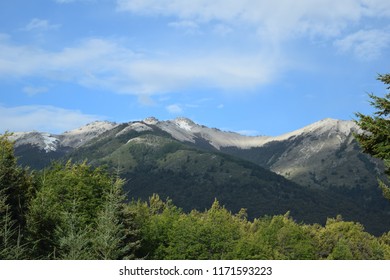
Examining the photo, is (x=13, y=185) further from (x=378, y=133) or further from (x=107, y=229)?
(x=378, y=133)

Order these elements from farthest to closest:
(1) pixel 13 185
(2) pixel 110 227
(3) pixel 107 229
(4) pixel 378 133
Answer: (1) pixel 13 185 < (2) pixel 110 227 < (3) pixel 107 229 < (4) pixel 378 133

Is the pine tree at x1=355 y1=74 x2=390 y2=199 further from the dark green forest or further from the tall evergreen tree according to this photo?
the tall evergreen tree

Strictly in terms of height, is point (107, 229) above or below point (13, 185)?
below

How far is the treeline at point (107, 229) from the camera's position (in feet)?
120

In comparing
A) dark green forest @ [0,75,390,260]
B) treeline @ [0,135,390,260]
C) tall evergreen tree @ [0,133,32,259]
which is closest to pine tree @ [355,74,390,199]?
dark green forest @ [0,75,390,260]

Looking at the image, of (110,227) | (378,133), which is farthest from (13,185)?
(378,133)

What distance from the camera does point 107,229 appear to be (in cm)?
3559

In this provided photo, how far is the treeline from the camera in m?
36.5

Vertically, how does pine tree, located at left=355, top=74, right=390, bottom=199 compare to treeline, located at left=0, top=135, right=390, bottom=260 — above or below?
above

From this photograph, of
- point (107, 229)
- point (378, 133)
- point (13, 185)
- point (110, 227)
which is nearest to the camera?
A: point (378, 133)

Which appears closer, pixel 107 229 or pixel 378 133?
pixel 378 133
